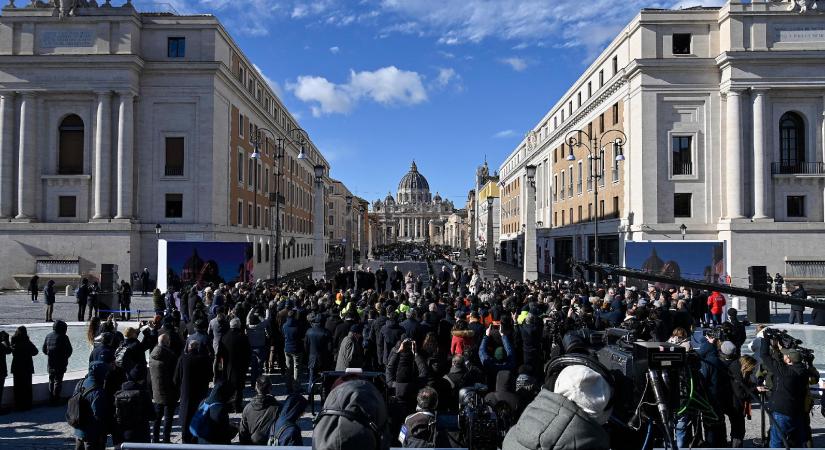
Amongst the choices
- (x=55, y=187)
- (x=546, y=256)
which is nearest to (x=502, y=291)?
(x=55, y=187)

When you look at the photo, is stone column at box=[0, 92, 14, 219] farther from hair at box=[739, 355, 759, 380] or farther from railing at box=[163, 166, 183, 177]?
hair at box=[739, 355, 759, 380]

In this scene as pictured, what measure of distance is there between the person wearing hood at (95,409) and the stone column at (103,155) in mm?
28322

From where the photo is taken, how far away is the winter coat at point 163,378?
7602mm

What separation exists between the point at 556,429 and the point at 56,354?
31.9 feet

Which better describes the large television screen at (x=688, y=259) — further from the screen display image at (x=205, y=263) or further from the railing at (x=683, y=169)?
the screen display image at (x=205, y=263)

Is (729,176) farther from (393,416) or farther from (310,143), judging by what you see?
(310,143)

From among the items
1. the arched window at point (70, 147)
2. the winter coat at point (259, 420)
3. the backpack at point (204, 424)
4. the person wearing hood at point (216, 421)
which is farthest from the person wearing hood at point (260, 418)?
the arched window at point (70, 147)

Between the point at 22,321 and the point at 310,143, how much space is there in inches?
1931

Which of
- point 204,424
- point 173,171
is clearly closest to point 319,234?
point 173,171

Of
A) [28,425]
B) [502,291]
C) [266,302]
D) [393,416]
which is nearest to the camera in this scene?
[393,416]

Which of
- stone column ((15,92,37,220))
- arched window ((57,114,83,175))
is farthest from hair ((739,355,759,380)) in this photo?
stone column ((15,92,37,220))

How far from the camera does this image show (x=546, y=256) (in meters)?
48.9

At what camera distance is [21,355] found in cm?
895

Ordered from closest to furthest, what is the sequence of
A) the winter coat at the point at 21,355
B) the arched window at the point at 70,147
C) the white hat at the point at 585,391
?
the white hat at the point at 585,391 < the winter coat at the point at 21,355 < the arched window at the point at 70,147
